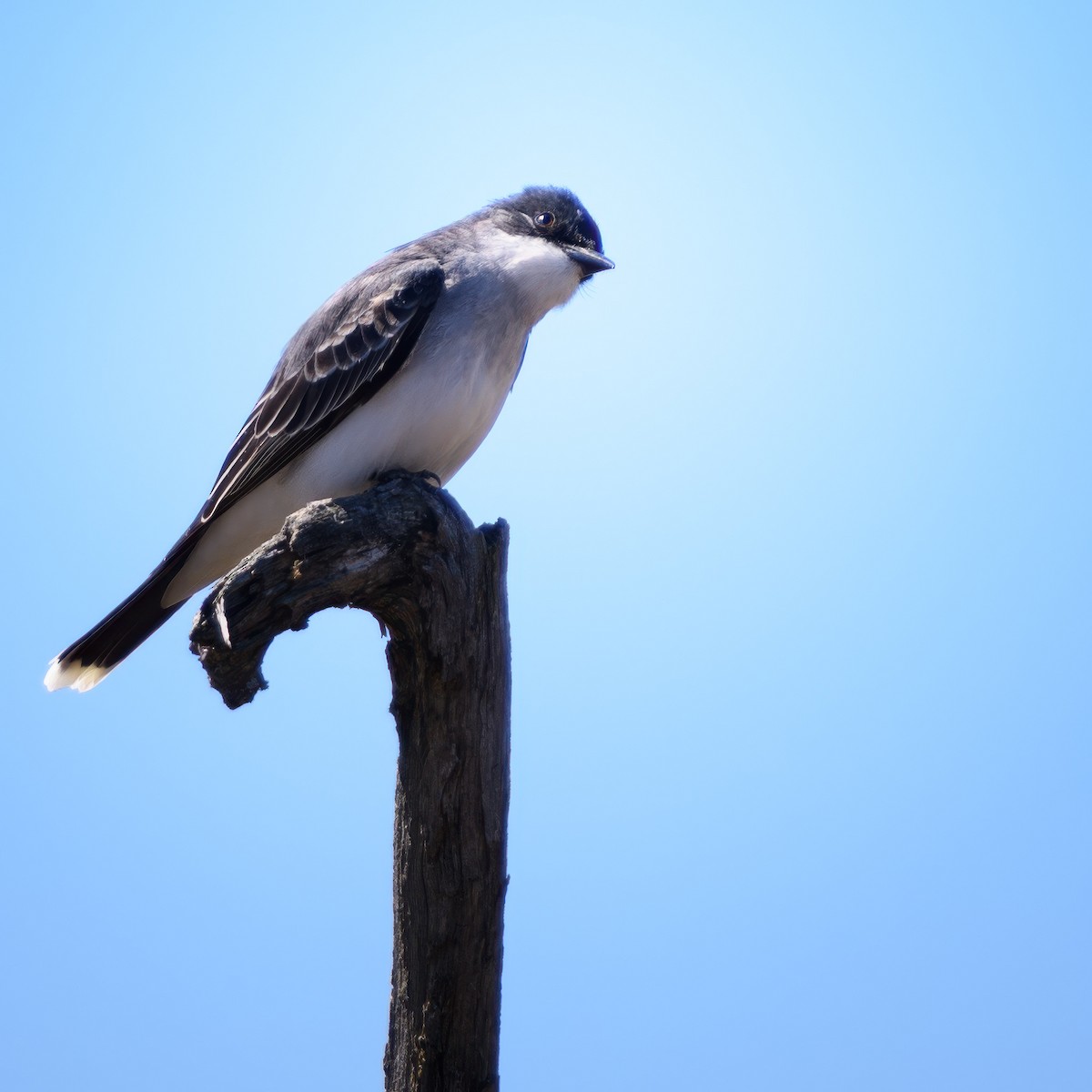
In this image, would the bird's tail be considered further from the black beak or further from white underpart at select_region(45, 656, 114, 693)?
the black beak

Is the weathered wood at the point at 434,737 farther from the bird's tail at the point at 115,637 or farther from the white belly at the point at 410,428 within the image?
the bird's tail at the point at 115,637

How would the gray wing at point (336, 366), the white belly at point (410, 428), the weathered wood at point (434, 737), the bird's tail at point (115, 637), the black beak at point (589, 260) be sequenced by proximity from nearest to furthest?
the weathered wood at point (434, 737) < the white belly at point (410, 428) < the gray wing at point (336, 366) < the bird's tail at point (115, 637) < the black beak at point (589, 260)

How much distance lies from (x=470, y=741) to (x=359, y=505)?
1.05 m

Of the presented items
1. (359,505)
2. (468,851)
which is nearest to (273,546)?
(359,505)

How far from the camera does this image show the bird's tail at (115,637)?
5891 mm

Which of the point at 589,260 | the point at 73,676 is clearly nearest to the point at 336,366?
the point at 589,260

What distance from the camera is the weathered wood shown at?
15.3 ft

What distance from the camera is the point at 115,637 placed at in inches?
235

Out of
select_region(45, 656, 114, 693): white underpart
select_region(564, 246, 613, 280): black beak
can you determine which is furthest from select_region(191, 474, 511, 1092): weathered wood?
select_region(564, 246, 613, 280): black beak

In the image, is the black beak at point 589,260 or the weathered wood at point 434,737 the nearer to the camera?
the weathered wood at point 434,737

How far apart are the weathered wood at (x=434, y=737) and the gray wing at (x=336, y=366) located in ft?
3.19

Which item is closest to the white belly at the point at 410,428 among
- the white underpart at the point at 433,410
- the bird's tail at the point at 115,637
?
the white underpart at the point at 433,410

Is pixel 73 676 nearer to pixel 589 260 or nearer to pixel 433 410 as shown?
pixel 433 410

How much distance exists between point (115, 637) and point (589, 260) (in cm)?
311
